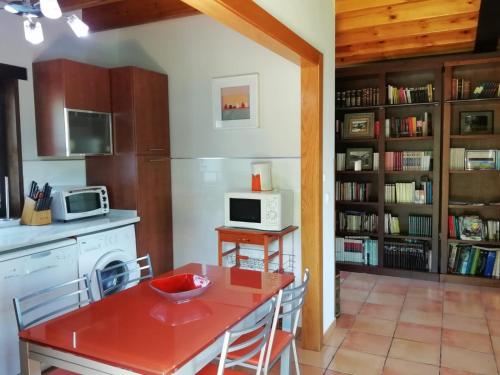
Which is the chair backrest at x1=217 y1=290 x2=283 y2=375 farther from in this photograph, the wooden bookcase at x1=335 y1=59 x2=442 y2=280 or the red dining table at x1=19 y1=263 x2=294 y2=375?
the wooden bookcase at x1=335 y1=59 x2=442 y2=280

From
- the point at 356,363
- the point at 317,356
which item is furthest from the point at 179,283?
the point at 356,363

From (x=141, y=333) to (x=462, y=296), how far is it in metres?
3.44

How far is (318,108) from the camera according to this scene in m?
2.80

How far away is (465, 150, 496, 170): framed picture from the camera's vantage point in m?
4.12

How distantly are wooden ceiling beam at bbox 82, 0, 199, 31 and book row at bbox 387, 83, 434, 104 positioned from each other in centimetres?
223

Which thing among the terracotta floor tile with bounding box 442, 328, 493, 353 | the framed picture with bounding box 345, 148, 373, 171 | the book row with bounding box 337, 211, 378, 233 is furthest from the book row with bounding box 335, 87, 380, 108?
the terracotta floor tile with bounding box 442, 328, 493, 353

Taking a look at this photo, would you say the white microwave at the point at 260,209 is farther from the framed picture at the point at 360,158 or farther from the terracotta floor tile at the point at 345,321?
the framed picture at the point at 360,158

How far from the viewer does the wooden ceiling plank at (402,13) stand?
360 centimetres

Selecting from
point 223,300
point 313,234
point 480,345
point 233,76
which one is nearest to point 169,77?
point 233,76

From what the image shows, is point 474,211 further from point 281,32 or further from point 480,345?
point 281,32

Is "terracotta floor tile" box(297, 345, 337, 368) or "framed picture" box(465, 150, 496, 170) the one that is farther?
"framed picture" box(465, 150, 496, 170)

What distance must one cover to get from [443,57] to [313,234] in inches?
100

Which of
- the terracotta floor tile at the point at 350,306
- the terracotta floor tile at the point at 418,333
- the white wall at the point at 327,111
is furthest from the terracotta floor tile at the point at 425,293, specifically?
the white wall at the point at 327,111

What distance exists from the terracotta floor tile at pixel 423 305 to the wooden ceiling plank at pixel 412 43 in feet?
8.27
